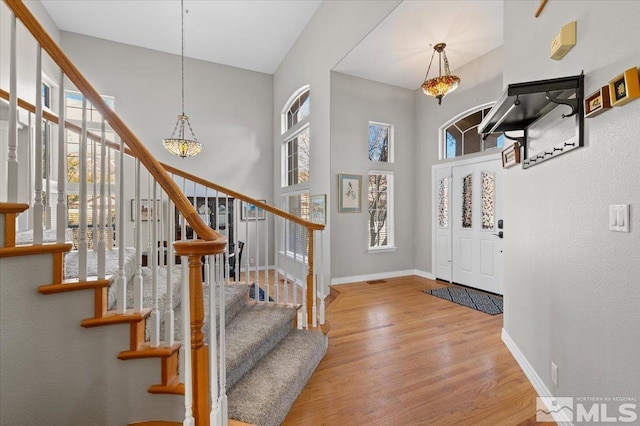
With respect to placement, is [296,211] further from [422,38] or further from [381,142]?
[422,38]

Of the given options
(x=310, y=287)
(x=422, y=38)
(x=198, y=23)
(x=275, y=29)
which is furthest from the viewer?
(x=275, y=29)

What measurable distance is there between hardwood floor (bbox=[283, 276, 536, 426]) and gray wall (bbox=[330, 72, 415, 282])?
150cm

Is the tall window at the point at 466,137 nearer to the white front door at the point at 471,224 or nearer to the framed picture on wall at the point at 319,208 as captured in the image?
the white front door at the point at 471,224

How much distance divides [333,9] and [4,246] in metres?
5.02

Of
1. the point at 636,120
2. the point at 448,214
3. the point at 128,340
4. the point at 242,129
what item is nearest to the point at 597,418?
the point at 636,120

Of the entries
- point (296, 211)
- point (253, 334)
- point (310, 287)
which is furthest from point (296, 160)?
point (253, 334)

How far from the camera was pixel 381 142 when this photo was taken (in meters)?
5.38

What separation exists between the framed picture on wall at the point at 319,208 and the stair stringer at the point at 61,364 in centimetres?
358

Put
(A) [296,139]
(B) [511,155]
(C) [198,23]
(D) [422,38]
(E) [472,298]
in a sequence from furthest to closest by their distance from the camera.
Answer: (A) [296,139] → (C) [198,23] → (E) [472,298] → (D) [422,38] → (B) [511,155]

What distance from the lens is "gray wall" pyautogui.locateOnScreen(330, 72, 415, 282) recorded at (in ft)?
15.8

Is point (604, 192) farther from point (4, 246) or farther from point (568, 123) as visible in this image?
point (4, 246)

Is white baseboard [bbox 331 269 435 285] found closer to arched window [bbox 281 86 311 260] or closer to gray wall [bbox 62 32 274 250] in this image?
arched window [bbox 281 86 311 260]

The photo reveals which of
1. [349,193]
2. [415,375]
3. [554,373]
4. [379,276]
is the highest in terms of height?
[349,193]

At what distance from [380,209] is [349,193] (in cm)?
80
